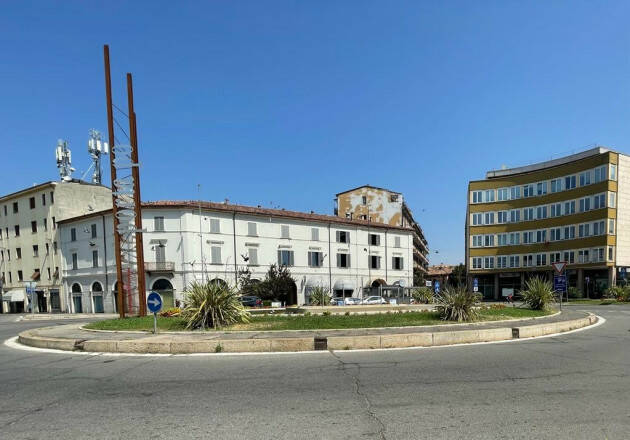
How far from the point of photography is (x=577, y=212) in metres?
47.4

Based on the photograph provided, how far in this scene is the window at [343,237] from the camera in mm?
52188

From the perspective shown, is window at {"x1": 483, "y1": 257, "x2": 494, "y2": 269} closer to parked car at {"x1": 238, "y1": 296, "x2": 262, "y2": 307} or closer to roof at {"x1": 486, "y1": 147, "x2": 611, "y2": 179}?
roof at {"x1": 486, "y1": 147, "x2": 611, "y2": 179}

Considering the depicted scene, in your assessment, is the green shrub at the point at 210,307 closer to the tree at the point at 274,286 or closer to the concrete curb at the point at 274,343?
the concrete curb at the point at 274,343

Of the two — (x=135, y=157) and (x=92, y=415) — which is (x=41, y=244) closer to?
(x=135, y=157)

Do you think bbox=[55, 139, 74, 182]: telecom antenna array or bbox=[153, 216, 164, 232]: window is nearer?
bbox=[153, 216, 164, 232]: window

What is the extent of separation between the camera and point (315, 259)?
4975cm

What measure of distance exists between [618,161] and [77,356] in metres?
54.5

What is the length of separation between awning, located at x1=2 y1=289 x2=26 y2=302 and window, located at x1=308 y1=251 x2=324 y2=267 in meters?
36.8

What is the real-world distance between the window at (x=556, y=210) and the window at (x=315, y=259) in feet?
99.1

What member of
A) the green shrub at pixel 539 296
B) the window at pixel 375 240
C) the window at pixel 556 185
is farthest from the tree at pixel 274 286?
the window at pixel 556 185

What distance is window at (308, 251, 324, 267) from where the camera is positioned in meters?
49.3

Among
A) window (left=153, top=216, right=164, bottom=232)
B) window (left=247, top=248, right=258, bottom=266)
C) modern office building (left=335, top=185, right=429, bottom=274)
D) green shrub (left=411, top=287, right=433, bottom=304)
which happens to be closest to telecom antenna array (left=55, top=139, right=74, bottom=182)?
window (left=153, top=216, right=164, bottom=232)

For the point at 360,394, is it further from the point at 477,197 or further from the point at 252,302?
the point at 477,197

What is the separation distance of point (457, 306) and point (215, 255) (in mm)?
32251
